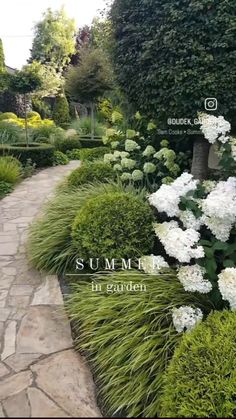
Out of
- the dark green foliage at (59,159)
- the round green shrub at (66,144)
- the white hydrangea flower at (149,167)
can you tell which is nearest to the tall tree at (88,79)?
the round green shrub at (66,144)

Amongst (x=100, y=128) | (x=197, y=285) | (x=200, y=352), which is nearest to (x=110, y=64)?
(x=197, y=285)

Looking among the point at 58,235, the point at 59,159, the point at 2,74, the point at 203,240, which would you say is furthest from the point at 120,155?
the point at 2,74

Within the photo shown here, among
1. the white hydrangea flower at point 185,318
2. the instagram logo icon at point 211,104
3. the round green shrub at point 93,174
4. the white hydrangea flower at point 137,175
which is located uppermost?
the instagram logo icon at point 211,104

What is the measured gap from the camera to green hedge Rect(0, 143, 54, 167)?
8.21 metres

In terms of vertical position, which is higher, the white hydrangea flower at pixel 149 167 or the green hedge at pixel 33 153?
the white hydrangea flower at pixel 149 167

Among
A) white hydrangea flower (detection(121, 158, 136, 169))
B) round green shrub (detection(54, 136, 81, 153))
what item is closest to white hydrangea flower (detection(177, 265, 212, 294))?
white hydrangea flower (detection(121, 158, 136, 169))

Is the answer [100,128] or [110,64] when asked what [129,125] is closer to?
[110,64]

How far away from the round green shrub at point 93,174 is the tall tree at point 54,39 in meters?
14.7

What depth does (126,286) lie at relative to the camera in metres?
2.26

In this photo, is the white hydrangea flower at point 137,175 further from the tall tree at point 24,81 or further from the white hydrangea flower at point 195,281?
the tall tree at point 24,81

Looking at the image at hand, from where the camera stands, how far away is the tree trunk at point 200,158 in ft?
11.6

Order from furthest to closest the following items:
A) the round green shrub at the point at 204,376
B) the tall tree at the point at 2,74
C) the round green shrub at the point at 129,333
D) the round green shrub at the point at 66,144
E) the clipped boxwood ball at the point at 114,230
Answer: the tall tree at the point at 2,74 → the round green shrub at the point at 66,144 → the clipped boxwood ball at the point at 114,230 → the round green shrub at the point at 129,333 → the round green shrub at the point at 204,376

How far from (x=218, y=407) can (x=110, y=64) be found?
3.23 meters

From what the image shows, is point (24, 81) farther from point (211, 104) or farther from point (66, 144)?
point (211, 104)
